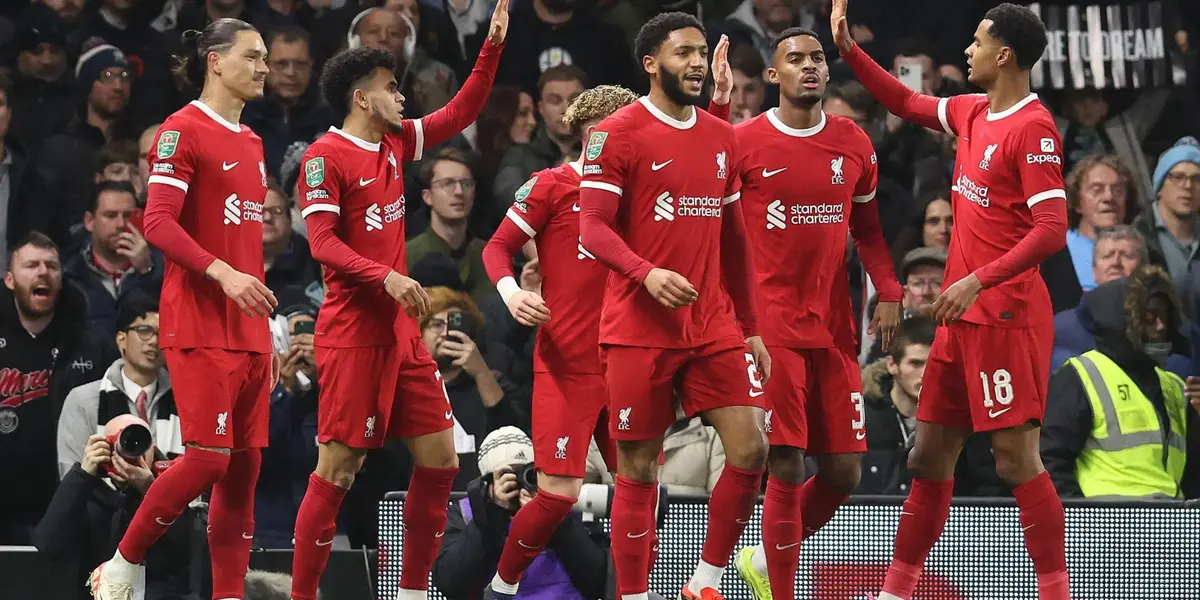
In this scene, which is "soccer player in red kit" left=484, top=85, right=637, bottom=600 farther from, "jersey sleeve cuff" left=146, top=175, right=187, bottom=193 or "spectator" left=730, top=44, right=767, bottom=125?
"spectator" left=730, top=44, right=767, bottom=125

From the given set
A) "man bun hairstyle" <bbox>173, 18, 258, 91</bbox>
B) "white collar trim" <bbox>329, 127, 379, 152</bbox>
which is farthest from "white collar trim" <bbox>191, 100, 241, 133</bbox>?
"white collar trim" <bbox>329, 127, 379, 152</bbox>

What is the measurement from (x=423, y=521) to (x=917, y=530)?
1896 mm

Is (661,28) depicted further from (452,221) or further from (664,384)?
(452,221)

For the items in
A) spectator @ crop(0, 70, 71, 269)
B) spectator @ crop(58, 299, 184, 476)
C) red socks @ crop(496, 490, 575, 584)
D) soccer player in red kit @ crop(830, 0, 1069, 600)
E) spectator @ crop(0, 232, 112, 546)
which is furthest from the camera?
spectator @ crop(0, 70, 71, 269)

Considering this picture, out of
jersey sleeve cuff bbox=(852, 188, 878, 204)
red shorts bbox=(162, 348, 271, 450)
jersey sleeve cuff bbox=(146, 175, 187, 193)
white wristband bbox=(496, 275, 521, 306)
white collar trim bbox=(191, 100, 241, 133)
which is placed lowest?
red shorts bbox=(162, 348, 271, 450)

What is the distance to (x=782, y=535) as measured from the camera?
21.8 ft

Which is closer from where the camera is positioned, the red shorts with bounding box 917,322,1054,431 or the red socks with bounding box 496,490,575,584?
the red shorts with bounding box 917,322,1054,431

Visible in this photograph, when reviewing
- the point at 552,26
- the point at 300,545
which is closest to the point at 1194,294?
the point at 552,26

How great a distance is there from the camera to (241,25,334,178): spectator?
1000 cm

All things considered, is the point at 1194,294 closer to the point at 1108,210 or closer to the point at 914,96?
the point at 1108,210

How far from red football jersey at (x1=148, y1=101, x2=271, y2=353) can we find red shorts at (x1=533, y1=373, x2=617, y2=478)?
1132 millimetres

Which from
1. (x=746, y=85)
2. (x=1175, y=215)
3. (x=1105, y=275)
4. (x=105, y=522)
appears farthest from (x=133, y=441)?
(x=1175, y=215)

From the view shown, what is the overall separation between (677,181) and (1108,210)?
4.27 metres

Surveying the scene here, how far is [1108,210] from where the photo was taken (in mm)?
9680
